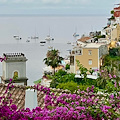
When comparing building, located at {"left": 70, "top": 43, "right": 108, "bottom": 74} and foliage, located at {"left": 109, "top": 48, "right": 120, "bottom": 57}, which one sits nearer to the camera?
building, located at {"left": 70, "top": 43, "right": 108, "bottom": 74}

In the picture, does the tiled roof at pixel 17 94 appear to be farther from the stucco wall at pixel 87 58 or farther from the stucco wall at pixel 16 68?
the stucco wall at pixel 87 58

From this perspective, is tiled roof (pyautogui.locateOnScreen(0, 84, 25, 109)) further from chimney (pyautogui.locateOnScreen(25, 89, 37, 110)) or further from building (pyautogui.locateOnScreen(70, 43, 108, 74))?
building (pyautogui.locateOnScreen(70, 43, 108, 74))

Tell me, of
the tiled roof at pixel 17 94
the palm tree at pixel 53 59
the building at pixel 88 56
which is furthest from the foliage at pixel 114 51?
the tiled roof at pixel 17 94

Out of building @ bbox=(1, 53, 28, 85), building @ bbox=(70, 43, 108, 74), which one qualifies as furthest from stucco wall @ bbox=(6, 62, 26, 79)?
building @ bbox=(70, 43, 108, 74)

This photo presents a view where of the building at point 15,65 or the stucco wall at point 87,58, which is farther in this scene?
the stucco wall at point 87,58

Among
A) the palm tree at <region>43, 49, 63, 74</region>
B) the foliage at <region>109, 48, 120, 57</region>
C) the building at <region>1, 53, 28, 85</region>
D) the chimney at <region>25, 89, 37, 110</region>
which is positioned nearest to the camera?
the chimney at <region>25, 89, 37, 110</region>

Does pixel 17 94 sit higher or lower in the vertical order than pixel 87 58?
lower

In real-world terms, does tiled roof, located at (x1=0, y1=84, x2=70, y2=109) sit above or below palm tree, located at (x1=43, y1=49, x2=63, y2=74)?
below

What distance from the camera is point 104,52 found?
107ft

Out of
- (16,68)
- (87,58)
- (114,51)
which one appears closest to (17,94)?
(16,68)

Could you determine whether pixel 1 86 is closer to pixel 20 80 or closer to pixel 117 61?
pixel 20 80

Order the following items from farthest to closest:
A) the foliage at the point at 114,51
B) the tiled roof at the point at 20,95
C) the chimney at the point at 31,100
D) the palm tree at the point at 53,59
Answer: the palm tree at the point at 53,59
the foliage at the point at 114,51
the tiled roof at the point at 20,95
the chimney at the point at 31,100

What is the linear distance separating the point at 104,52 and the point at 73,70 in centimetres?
373

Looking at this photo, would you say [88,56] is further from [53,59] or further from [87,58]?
[53,59]
